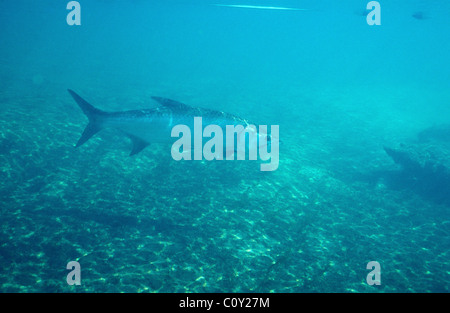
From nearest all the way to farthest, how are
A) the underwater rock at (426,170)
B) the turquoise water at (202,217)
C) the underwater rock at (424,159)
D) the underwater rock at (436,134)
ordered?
1. the turquoise water at (202,217)
2. the underwater rock at (426,170)
3. the underwater rock at (424,159)
4. the underwater rock at (436,134)

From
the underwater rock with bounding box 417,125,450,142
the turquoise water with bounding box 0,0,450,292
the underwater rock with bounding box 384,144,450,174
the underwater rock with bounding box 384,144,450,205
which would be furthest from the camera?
the underwater rock with bounding box 417,125,450,142

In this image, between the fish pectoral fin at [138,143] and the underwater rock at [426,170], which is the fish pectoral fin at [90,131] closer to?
the fish pectoral fin at [138,143]

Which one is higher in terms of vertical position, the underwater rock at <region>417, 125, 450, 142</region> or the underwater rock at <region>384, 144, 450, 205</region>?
the underwater rock at <region>417, 125, 450, 142</region>

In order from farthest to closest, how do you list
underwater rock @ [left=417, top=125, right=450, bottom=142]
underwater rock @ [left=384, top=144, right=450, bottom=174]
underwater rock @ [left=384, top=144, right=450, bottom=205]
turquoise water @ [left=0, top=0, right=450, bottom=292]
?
underwater rock @ [left=417, top=125, right=450, bottom=142]
underwater rock @ [left=384, top=144, right=450, bottom=174]
underwater rock @ [left=384, top=144, right=450, bottom=205]
turquoise water @ [left=0, top=0, right=450, bottom=292]

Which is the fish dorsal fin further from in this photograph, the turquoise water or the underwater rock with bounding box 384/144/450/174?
the underwater rock with bounding box 384/144/450/174

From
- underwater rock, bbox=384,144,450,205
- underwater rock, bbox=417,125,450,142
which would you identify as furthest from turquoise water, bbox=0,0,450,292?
underwater rock, bbox=417,125,450,142

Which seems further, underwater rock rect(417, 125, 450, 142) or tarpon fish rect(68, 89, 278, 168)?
underwater rock rect(417, 125, 450, 142)

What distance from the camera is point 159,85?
121ft

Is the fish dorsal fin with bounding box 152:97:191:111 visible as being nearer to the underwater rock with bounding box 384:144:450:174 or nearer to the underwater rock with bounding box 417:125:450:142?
the underwater rock with bounding box 384:144:450:174

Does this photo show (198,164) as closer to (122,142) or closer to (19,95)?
(122,142)

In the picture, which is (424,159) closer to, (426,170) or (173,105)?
(426,170)

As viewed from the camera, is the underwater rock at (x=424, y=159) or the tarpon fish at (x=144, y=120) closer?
the tarpon fish at (x=144, y=120)

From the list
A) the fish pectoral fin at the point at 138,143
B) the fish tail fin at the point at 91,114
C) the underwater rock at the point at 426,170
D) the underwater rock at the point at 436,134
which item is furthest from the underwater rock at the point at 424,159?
the fish tail fin at the point at 91,114

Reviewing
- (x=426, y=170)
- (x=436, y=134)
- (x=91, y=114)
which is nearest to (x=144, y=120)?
(x=91, y=114)
